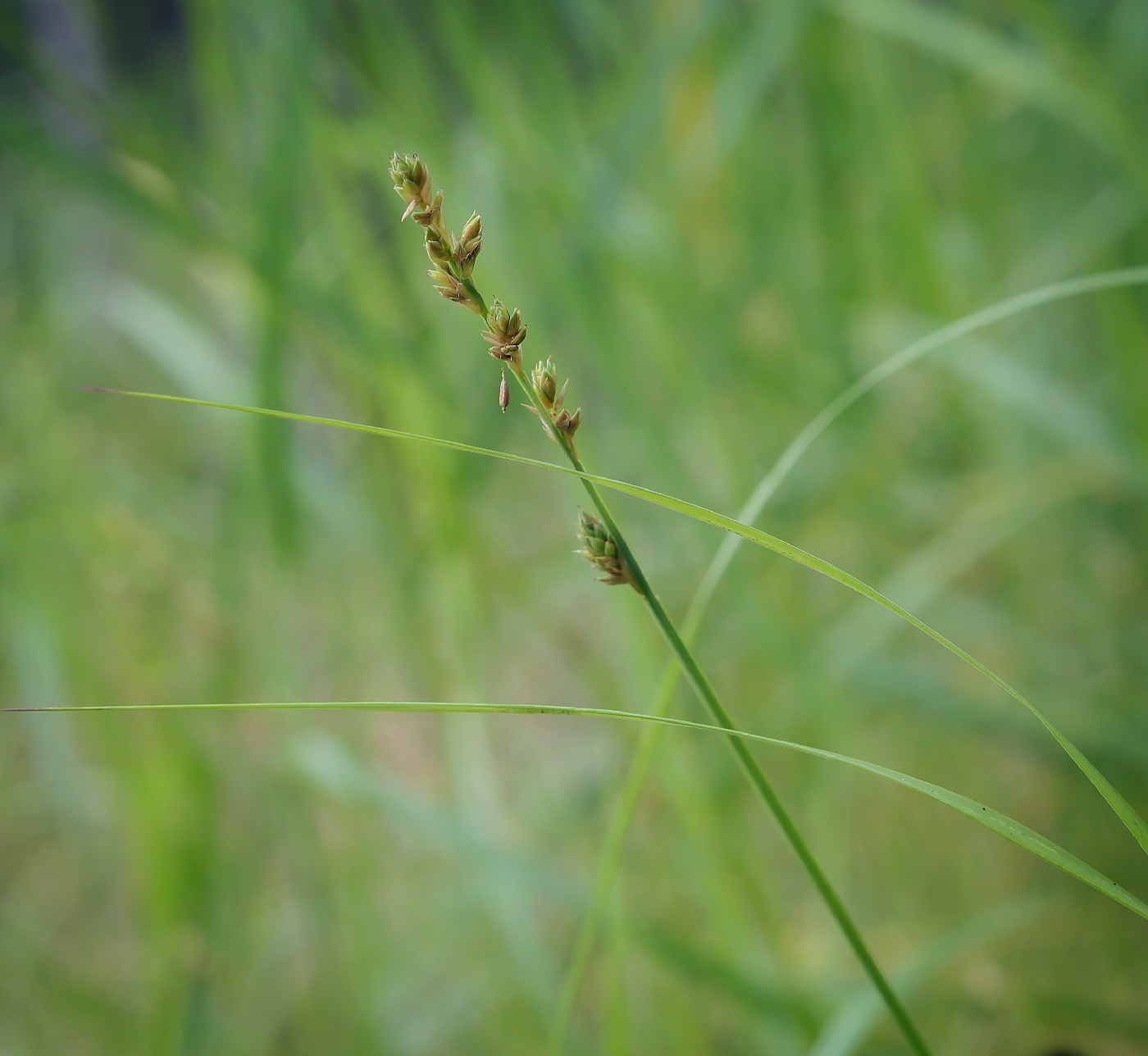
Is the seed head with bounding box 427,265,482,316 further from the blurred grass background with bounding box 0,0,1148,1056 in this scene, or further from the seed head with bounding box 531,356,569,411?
the blurred grass background with bounding box 0,0,1148,1056

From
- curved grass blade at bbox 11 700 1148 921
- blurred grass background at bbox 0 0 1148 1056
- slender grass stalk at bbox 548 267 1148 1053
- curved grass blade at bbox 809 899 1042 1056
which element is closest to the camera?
curved grass blade at bbox 11 700 1148 921

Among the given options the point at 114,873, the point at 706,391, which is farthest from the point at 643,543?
the point at 114,873

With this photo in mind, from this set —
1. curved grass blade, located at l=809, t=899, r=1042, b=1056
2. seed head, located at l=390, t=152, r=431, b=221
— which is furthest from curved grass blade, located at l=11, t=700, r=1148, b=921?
curved grass blade, located at l=809, t=899, r=1042, b=1056

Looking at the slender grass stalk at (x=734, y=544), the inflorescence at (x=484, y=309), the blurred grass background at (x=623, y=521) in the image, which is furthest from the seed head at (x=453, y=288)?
the blurred grass background at (x=623, y=521)

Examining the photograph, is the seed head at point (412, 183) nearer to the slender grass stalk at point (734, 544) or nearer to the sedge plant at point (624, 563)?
the sedge plant at point (624, 563)

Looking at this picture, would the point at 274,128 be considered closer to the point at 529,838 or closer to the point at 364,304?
the point at 364,304

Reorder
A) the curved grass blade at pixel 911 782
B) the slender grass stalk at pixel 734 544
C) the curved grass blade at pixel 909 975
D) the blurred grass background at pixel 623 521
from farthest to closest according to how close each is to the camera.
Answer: the blurred grass background at pixel 623 521
the curved grass blade at pixel 909 975
the slender grass stalk at pixel 734 544
the curved grass blade at pixel 911 782
